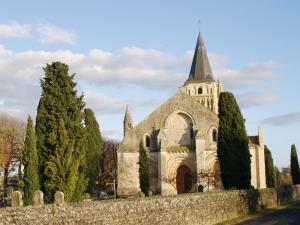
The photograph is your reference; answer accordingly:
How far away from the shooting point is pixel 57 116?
25.5 meters

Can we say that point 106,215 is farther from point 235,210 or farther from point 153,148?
point 153,148

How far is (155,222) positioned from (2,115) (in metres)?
49.2

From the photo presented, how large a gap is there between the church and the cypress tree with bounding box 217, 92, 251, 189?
1684 cm

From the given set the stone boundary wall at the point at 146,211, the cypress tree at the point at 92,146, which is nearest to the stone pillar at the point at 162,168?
the cypress tree at the point at 92,146

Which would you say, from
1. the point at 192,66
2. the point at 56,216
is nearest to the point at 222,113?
the point at 56,216

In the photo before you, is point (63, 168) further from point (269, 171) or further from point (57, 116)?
point (269, 171)

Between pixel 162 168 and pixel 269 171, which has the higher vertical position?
pixel 162 168

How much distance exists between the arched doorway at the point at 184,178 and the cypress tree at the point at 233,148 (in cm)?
1978

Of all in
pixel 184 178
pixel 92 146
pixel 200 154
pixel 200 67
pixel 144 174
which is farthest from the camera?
pixel 200 67

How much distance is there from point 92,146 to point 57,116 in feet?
80.2

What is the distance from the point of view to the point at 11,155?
60.0m

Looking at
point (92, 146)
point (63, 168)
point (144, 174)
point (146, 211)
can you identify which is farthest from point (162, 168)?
point (146, 211)

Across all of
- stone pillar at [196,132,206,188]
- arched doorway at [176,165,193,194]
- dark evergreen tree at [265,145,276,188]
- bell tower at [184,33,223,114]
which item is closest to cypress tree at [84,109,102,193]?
arched doorway at [176,165,193,194]

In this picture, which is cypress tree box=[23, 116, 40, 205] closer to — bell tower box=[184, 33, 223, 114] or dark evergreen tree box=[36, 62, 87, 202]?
dark evergreen tree box=[36, 62, 87, 202]
